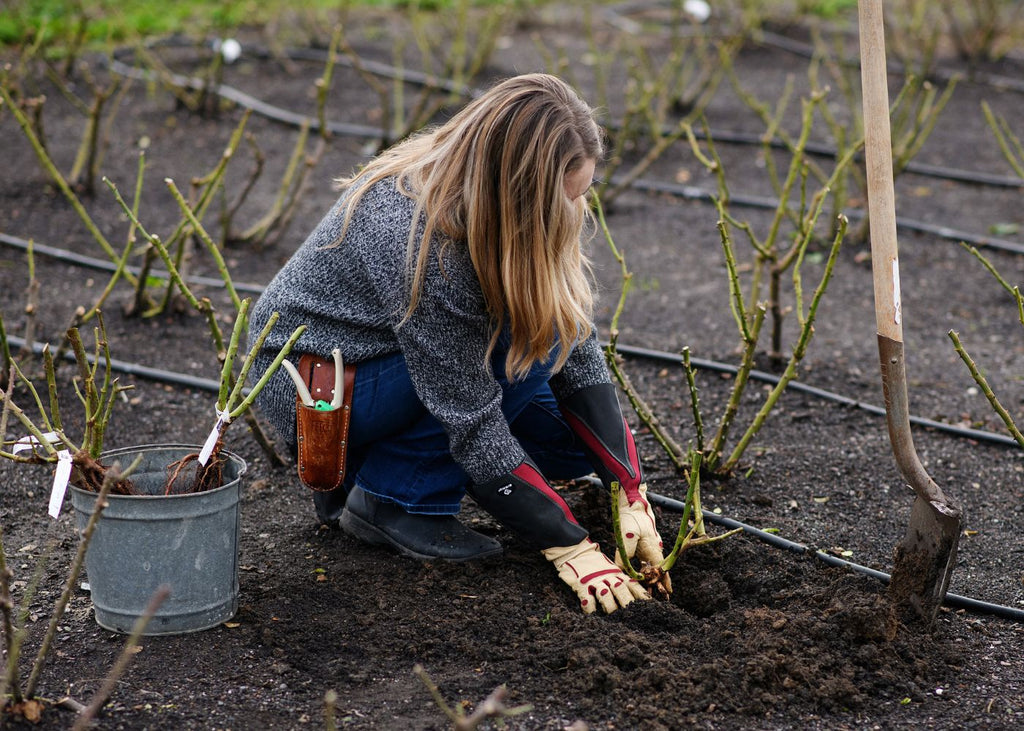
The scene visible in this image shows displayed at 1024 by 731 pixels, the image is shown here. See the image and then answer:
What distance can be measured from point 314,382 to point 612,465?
62 cm

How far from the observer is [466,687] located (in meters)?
1.76

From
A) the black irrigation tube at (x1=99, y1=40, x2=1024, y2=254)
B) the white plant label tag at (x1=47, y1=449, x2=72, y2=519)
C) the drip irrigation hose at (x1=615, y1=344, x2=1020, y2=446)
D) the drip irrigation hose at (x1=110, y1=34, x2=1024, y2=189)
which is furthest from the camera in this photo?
the drip irrigation hose at (x1=110, y1=34, x2=1024, y2=189)

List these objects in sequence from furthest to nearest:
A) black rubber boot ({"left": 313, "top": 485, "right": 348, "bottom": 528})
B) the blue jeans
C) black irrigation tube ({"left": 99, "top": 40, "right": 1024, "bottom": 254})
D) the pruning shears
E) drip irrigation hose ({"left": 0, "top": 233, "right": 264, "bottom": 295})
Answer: black irrigation tube ({"left": 99, "top": 40, "right": 1024, "bottom": 254}) < drip irrigation hose ({"left": 0, "top": 233, "right": 264, "bottom": 295}) < black rubber boot ({"left": 313, "top": 485, "right": 348, "bottom": 528}) < the blue jeans < the pruning shears

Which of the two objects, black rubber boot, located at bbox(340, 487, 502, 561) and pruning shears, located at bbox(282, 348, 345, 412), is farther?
black rubber boot, located at bbox(340, 487, 502, 561)

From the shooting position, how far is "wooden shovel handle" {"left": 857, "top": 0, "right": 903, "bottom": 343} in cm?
168

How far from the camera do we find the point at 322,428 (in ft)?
6.63

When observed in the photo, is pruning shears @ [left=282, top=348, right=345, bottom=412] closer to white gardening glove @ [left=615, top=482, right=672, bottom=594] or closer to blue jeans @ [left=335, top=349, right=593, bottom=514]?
blue jeans @ [left=335, top=349, right=593, bottom=514]

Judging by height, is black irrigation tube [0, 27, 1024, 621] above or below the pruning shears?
below

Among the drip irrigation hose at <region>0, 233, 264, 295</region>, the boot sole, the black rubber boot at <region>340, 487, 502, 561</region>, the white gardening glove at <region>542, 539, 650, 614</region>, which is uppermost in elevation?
the white gardening glove at <region>542, 539, 650, 614</region>

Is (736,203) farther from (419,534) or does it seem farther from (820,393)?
(419,534)

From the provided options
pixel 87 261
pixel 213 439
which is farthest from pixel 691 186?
pixel 213 439

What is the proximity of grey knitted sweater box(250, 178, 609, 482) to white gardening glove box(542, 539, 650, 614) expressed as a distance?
0.69 feet

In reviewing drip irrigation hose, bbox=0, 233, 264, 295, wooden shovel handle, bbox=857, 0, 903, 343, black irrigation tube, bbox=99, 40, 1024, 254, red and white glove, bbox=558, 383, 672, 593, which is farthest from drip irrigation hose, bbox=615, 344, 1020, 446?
drip irrigation hose, bbox=0, 233, 264, 295

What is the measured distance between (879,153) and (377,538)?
1.21 meters
